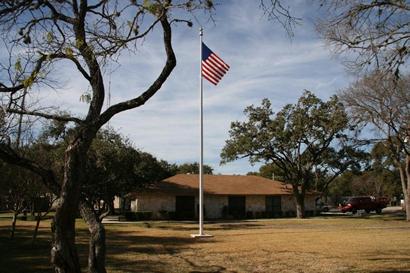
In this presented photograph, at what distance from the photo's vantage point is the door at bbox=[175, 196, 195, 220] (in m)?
49.8

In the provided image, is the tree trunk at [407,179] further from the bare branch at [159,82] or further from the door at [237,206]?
the bare branch at [159,82]

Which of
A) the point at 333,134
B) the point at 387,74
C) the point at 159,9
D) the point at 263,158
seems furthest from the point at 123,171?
the point at 159,9

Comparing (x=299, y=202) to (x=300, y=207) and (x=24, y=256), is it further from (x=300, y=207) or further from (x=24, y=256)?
(x=24, y=256)

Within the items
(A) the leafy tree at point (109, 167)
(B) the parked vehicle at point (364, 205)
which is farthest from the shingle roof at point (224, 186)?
(A) the leafy tree at point (109, 167)

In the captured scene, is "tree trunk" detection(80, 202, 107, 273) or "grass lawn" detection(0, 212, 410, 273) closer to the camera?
"tree trunk" detection(80, 202, 107, 273)

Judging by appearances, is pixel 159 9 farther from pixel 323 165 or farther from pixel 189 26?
pixel 323 165

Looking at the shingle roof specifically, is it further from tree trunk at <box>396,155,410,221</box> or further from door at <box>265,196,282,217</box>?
tree trunk at <box>396,155,410,221</box>

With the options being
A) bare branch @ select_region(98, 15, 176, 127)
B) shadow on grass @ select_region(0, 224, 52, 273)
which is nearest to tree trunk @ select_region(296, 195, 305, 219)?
shadow on grass @ select_region(0, 224, 52, 273)

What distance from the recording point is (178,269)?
13.6 metres

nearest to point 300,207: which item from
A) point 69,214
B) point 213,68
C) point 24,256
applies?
point 213,68

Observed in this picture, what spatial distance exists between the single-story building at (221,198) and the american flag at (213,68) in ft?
76.8

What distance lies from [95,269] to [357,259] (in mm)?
9187

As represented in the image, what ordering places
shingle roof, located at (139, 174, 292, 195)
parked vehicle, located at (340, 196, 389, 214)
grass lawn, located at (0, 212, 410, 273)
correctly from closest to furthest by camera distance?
grass lawn, located at (0, 212, 410, 273) → shingle roof, located at (139, 174, 292, 195) → parked vehicle, located at (340, 196, 389, 214)

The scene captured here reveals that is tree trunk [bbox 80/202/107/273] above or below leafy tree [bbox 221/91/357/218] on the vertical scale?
below
